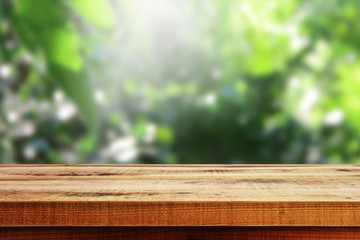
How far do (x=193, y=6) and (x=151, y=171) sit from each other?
72.8 inches

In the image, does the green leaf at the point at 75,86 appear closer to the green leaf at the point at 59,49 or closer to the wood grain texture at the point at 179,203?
the green leaf at the point at 59,49

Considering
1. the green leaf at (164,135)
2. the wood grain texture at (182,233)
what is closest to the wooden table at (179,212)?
the wood grain texture at (182,233)

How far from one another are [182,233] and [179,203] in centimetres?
6

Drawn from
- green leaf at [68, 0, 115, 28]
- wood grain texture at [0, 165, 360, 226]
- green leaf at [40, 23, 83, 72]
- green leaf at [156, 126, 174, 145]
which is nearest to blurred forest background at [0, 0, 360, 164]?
green leaf at [156, 126, 174, 145]

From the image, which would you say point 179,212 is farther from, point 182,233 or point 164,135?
point 164,135

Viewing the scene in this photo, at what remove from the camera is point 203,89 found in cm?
255

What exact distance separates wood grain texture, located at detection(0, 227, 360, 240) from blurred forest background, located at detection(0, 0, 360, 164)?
1854 mm

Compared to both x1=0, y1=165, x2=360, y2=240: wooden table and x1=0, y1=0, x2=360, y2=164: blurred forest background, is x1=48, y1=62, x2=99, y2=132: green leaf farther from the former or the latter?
x1=0, y1=0, x2=360, y2=164: blurred forest background

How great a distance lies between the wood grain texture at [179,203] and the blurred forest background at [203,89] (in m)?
1.78

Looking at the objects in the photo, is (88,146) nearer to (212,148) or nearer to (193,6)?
(212,148)

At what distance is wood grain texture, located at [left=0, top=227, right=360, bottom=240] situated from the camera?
24.9 inches

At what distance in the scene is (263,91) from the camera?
101 inches

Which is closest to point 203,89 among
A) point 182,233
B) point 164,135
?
point 164,135

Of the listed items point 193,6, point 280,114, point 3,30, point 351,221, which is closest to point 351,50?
point 280,114
